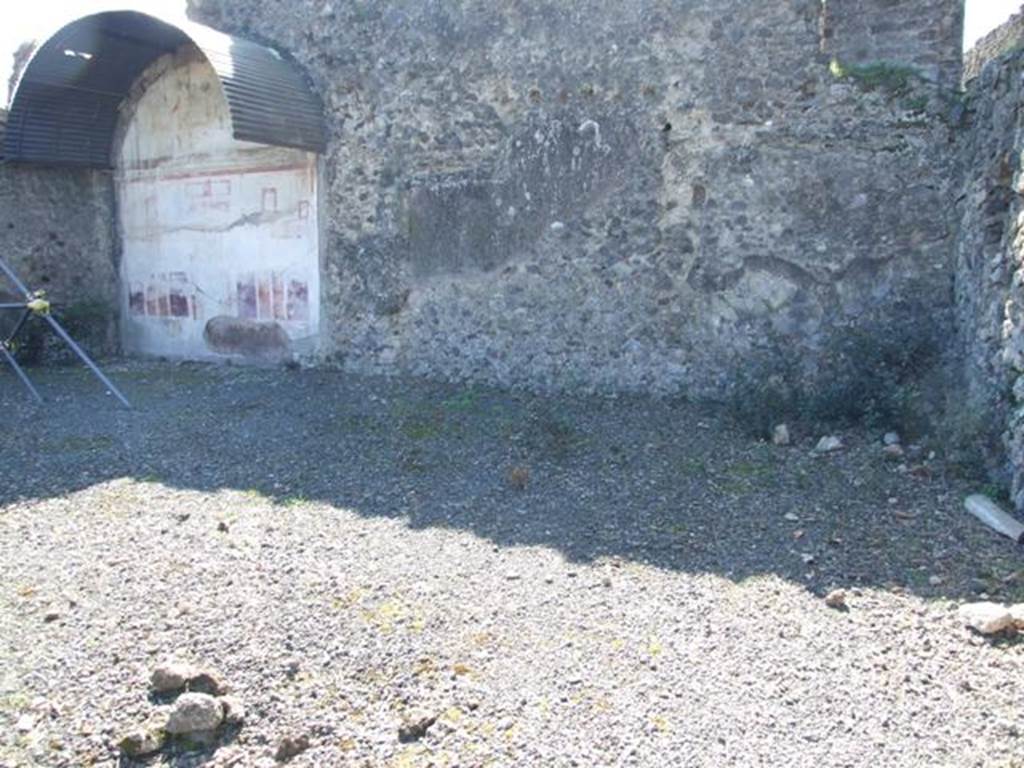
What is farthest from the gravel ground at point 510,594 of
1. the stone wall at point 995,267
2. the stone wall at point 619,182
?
the stone wall at point 619,182

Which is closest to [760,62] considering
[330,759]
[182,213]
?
[330,759]

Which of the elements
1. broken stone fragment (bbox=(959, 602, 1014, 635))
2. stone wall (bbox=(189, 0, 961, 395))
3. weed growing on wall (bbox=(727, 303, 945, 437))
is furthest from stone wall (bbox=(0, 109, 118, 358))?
broken stone fragment (bbox=(959, 602, 1014, 635))

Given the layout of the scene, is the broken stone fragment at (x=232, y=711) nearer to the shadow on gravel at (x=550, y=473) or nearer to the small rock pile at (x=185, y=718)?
the small rock pile at (x=185, y=718)

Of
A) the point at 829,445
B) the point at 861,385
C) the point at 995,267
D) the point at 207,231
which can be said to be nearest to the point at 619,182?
the point at 861,385

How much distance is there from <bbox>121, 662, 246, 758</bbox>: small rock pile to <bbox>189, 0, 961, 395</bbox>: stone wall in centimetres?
481

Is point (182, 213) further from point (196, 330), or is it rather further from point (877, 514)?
point (877, 514)

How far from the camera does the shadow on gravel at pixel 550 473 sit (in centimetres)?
408

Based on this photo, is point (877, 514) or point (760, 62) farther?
point (760, 62)

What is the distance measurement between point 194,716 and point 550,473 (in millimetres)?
3032

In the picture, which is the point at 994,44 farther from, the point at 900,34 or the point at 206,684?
the point at 206,684

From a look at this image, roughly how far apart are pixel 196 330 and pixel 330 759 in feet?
25.4

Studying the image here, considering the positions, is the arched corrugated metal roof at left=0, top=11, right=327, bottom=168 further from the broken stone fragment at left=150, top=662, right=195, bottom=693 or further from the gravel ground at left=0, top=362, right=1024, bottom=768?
the broken stone fragment at left=150, top=662, right=195, bottom=693

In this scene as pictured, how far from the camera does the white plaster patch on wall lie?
27.8 ft

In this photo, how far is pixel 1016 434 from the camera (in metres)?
4.42
